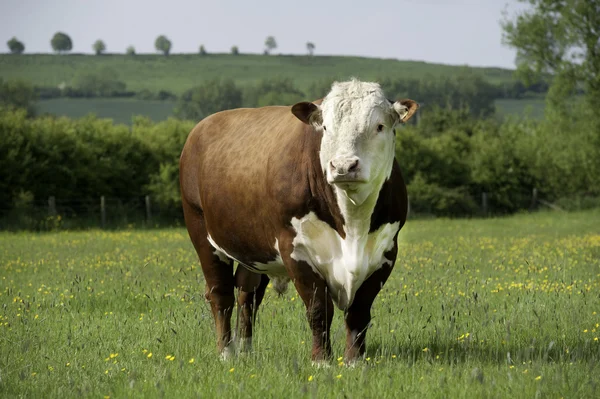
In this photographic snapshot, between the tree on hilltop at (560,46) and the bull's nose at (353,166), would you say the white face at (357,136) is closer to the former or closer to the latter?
the bull's nose at (353,166)

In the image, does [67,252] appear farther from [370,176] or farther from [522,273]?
[370,176]

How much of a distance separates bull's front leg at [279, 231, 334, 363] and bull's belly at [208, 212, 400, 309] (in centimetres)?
5

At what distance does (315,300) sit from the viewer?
637cm

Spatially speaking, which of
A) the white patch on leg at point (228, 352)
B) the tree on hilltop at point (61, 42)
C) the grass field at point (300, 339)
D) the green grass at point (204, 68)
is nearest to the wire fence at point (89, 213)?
the grass field at point (300, 339)

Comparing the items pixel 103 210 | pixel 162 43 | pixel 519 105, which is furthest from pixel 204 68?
pixel 103 210

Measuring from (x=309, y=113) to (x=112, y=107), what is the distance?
4318 inches

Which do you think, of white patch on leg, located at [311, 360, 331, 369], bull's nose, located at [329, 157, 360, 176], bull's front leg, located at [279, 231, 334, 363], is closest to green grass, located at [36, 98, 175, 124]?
bull's front leg, located at [279, 231, 334, 363]

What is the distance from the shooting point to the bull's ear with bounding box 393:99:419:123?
20.8 ft

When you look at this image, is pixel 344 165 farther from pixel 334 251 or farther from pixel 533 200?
pixel 533 200

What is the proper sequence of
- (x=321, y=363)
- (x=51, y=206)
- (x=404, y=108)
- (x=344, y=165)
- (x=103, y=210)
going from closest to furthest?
(x=344, y=165)
(x=321, y=363)
(x=404, y=108)
(x=51, y=206)
(x=103, y=210)

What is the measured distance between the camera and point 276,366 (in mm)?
5957

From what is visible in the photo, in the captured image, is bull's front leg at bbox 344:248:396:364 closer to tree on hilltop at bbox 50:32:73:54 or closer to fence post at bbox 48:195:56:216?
fence post at bbox 48:195:56:216

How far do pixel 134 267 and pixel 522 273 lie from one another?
6285mm

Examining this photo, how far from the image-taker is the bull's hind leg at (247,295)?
786 centimetres
